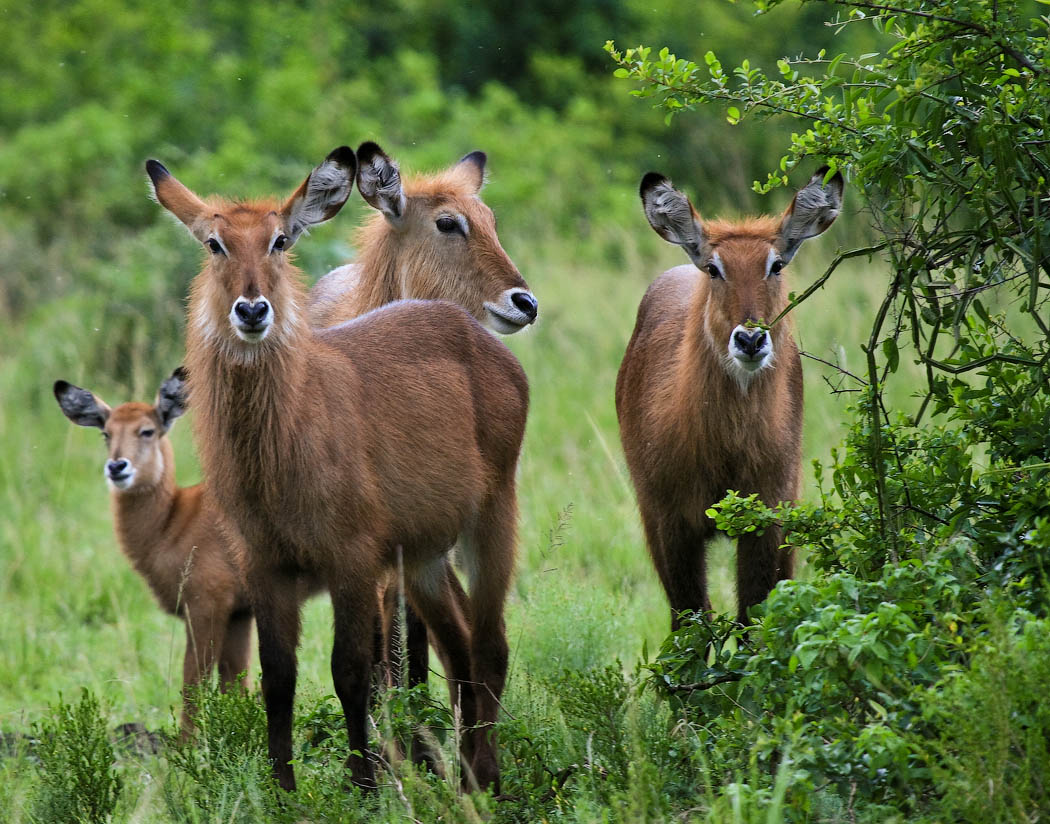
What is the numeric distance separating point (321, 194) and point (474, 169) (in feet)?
6.40

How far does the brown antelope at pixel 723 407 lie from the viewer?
509 cm

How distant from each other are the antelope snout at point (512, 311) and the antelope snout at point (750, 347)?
4.13 feet

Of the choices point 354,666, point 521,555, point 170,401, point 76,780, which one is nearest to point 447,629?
point 354,666

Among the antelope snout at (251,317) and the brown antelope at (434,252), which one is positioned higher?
the brown antelope at (434,252)

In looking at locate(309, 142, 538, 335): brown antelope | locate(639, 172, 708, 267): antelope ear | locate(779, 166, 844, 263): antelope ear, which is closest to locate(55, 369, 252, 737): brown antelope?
locate(309, 142, 538, 335): brown antelope

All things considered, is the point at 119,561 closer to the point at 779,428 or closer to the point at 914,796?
the point at 779,428

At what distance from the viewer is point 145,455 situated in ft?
22.8

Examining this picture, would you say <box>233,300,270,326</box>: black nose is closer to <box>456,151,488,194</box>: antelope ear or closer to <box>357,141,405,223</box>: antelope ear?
<box>357,141,405,223</box>: antelope ear

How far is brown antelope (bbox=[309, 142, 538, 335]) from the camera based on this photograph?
19.8ft

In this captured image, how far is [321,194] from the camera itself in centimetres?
492

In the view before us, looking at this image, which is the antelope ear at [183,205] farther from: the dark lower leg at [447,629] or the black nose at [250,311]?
the dark lower leg at [447,629]

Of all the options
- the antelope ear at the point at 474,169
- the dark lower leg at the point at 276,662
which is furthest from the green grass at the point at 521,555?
the antelope ear at the point at 474,169

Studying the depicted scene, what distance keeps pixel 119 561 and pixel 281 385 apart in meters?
4.35

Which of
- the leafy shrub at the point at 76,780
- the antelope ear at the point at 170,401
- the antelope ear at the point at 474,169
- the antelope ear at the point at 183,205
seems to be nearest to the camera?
the leafy shrub at the point at 76,780
